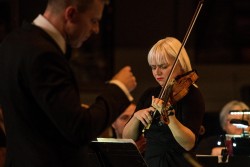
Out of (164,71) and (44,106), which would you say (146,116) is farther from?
(44,106)

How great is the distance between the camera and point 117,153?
3.05m

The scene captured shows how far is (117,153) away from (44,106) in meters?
0.92

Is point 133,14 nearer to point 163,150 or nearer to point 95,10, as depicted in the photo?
point 163,150

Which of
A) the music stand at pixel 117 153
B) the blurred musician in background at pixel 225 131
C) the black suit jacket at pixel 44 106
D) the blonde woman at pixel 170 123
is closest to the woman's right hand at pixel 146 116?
the blonde woman at pixel 170 123

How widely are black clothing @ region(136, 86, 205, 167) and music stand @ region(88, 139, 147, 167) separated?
0.45 meters

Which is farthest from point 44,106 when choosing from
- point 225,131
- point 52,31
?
point 225,131

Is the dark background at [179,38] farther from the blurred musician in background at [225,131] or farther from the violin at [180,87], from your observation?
the violin at [180,87]

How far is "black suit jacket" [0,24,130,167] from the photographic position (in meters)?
2.18

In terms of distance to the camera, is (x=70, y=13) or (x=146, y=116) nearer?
(x=70, y=13)

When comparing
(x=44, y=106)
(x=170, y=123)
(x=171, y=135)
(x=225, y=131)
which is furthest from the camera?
(x=225, y=131)

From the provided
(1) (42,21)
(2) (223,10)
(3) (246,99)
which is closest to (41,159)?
(1) (42,21)

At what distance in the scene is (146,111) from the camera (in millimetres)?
3473

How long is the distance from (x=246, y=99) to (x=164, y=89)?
449 cm

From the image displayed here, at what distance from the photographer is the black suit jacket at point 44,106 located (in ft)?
7.16
